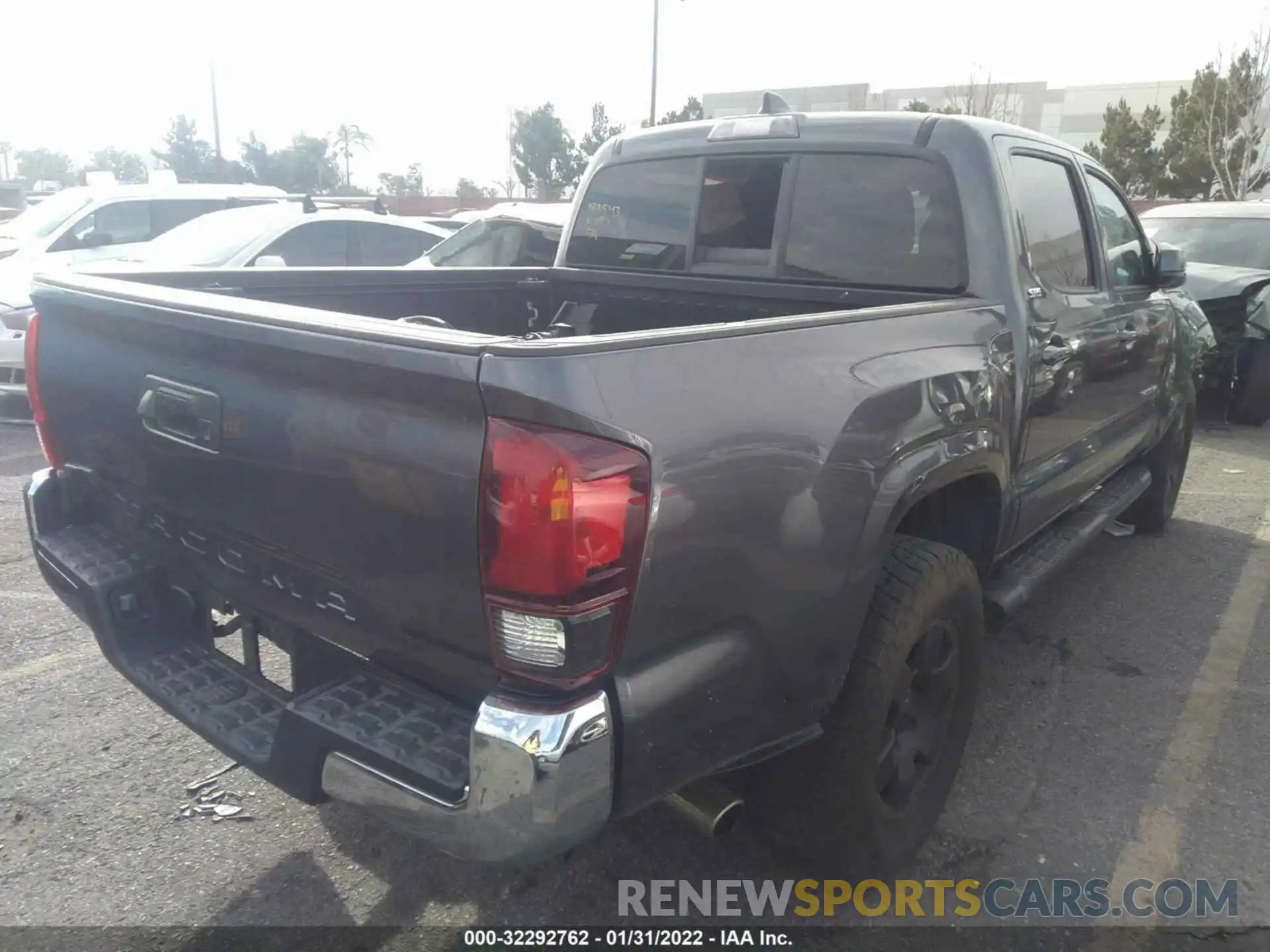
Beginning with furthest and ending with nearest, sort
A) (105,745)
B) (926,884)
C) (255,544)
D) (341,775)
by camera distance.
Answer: (105,745) → (926,884) → (255,544) → (341,775)

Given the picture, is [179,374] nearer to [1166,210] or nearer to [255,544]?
A: [255,544]

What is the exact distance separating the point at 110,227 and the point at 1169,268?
9.73 meters

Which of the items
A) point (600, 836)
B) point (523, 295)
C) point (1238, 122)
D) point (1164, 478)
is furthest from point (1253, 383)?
point (1238, 122)

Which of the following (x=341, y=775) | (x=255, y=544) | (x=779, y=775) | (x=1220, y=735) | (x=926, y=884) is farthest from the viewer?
(x=1220, y=735)

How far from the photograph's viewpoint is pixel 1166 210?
9820 mm

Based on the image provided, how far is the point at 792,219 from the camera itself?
11.4 feet

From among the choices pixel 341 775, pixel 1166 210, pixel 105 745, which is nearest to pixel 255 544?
pixel 341 775

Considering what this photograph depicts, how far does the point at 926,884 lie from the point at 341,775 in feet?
5.39

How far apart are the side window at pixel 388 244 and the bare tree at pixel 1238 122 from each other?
24.0 metres

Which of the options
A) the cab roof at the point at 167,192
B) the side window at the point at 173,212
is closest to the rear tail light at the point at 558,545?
the side window at the point at 173,212

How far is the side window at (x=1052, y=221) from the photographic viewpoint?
11.0 feet

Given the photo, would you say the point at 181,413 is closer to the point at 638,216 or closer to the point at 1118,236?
the point at 638,216

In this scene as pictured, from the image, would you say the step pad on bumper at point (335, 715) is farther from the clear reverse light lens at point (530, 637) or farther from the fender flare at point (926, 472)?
the fender flare at point (926, 472)

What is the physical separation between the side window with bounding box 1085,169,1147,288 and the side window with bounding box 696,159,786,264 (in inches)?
55.7
